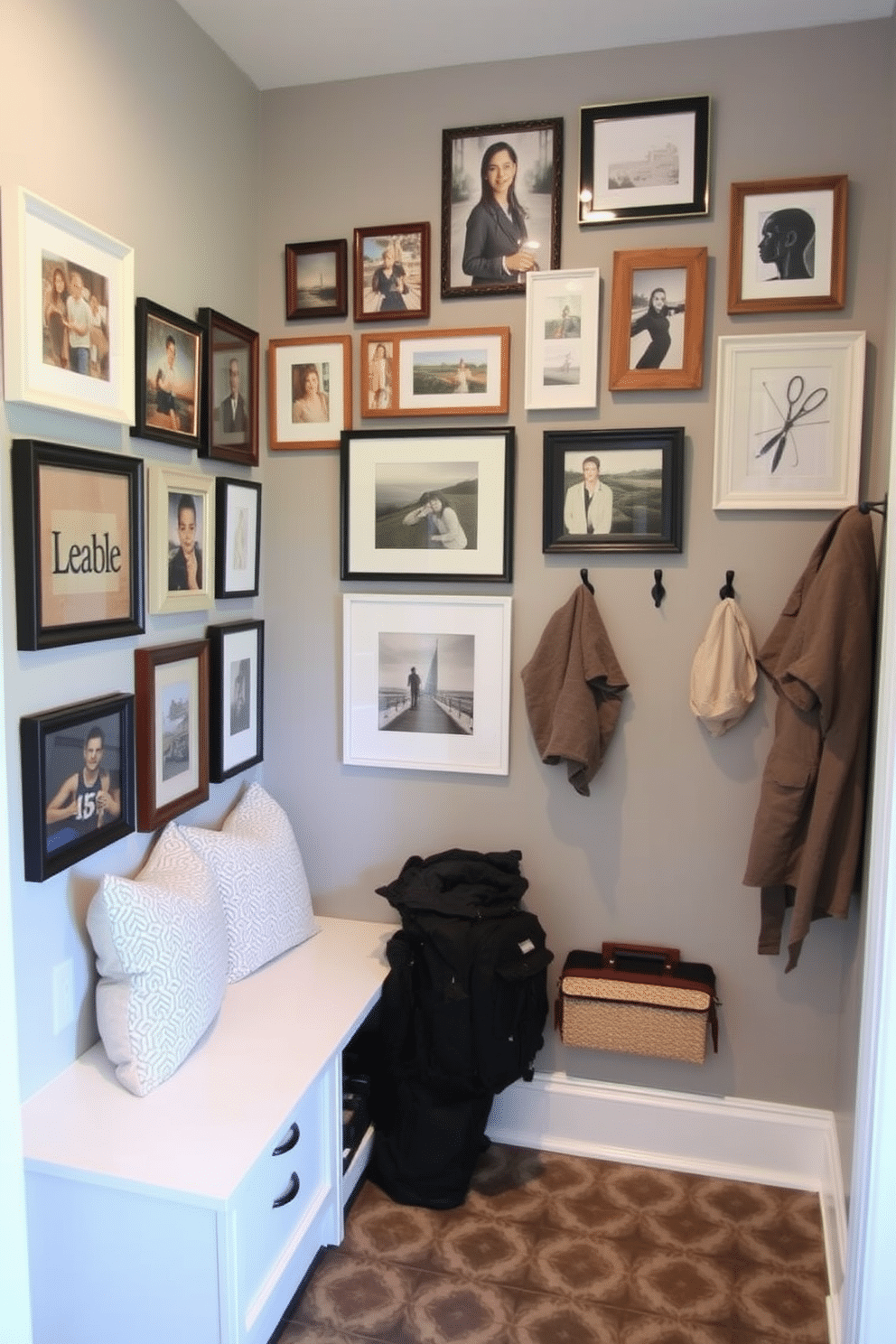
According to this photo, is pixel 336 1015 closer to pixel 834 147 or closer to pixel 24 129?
pixel 24 129

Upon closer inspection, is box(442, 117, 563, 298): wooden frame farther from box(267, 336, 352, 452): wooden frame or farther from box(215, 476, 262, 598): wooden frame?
box(215, 476, 262, 598): wooden frame

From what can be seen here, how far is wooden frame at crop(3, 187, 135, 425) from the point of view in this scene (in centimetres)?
162

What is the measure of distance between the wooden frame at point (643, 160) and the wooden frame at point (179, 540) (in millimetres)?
1187

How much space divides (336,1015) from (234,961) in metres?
0.30

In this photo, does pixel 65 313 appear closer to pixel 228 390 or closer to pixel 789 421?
pixel 228 390

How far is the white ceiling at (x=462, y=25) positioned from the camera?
2137 millimetres

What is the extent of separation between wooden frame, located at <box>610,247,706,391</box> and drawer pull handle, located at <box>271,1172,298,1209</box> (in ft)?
6.43

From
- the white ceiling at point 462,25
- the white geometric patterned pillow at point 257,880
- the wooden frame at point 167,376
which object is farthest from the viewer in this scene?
the white geometric patterned pillow at point 257,880

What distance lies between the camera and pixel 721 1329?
1.96 meters

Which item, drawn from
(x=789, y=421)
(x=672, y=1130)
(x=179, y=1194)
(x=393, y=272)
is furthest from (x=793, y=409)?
(x=179, y=1194)

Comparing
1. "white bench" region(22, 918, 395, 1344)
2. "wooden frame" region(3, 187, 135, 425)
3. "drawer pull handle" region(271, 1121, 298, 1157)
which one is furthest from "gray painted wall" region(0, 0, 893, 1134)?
"drawer pull handle" region(271, 1121, 298, 1157)

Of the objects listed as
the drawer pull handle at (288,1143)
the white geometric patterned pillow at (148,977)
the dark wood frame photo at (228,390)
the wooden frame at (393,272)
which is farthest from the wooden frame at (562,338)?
the drawer pull handle at (288,1143)

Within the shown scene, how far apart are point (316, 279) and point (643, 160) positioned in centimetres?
89

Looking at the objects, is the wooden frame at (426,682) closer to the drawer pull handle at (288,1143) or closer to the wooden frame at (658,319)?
the wooden frame at (658,319)
